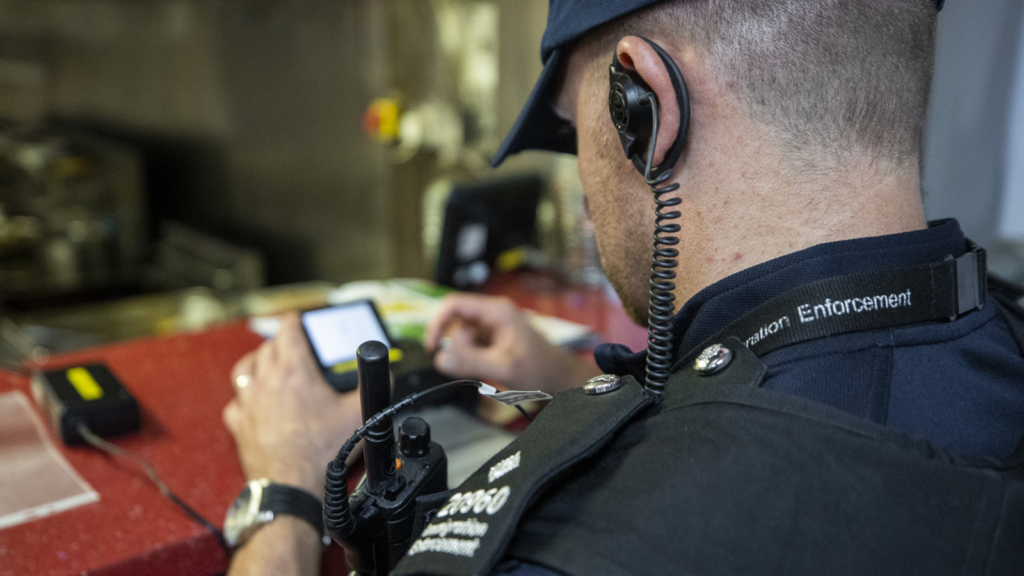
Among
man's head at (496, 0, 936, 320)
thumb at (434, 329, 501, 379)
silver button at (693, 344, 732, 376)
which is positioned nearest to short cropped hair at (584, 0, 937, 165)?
man's head at (496, 0, 936, 320)

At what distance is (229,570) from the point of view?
76 centimetres

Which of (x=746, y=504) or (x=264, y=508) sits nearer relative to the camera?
(x=746, y=504)

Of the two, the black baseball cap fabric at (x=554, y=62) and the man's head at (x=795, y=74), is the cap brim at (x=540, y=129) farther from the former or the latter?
the man's head at (x=795, y=74)

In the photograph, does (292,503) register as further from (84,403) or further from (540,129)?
(540,129)

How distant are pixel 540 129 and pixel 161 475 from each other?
63 cm

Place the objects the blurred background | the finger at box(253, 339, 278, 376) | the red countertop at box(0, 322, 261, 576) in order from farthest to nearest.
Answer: the blurred background → the finger at box(253, 339, 278, 376) → the red countertop at box(0, 322, 261, 576)

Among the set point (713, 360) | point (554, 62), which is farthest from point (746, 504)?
point (554, 62)

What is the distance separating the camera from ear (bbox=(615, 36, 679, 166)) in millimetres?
577

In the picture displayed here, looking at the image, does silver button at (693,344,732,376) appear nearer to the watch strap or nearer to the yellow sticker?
the watch strap

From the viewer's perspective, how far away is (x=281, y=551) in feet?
2.46

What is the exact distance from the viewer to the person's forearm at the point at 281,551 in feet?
2.42

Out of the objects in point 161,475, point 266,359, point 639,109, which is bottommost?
point 161,475

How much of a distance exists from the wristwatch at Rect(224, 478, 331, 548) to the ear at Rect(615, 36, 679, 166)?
1.77 feet

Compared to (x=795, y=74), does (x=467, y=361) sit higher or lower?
lower
